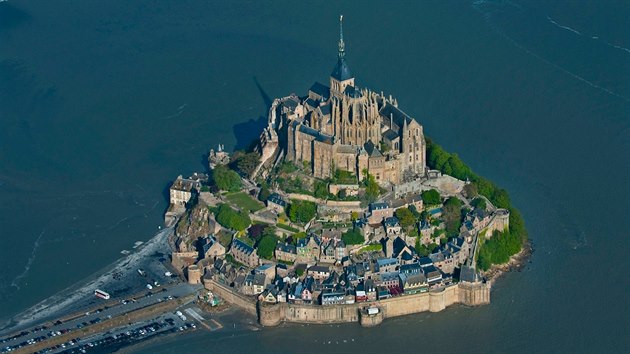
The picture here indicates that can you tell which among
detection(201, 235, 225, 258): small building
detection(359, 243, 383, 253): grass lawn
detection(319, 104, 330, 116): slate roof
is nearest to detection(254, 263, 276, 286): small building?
detection(201, 235, 225, 258): small building

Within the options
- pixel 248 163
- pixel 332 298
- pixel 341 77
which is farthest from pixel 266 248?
pixel 341 77

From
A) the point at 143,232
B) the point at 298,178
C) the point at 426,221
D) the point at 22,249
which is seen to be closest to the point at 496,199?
the point at 426,221

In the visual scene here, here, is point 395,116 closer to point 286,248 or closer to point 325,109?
point 325,109

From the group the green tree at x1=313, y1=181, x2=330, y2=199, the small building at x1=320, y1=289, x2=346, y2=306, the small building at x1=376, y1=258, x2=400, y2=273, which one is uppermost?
the green tree at x1=313, y1=181, x2=330, y2=199

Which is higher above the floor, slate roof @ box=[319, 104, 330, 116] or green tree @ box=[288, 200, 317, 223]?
slate roof @ box=[319, 104, 330, 116]

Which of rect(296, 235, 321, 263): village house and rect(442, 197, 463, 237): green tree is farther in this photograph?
rect(442, 197, 463, 237): green tree

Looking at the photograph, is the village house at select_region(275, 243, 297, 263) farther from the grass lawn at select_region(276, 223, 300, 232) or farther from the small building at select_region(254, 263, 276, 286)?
the grass lawn at select_region(276, 223, 300, 232)
